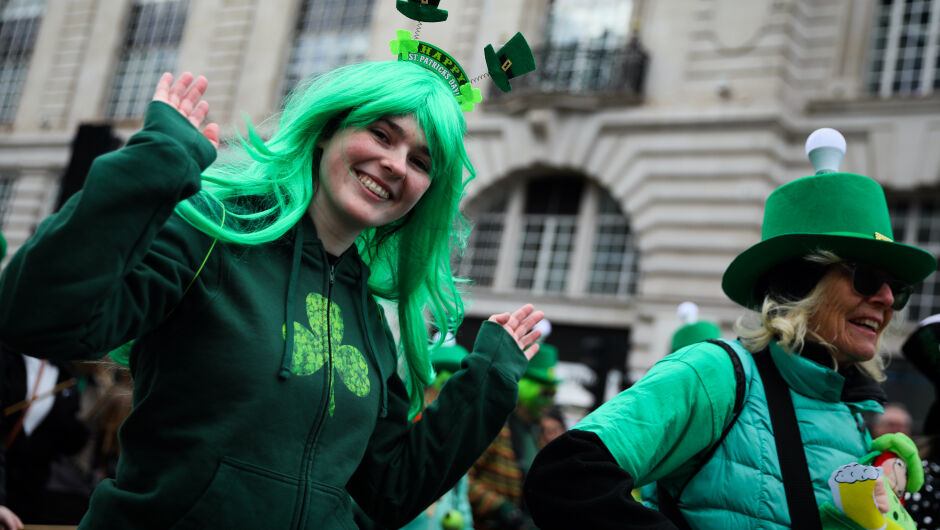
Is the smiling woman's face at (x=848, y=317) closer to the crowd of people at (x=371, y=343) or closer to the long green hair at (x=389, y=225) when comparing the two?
the crowd of people at (x=371, y=343)

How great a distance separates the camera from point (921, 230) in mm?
13062

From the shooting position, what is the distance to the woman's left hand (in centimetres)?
238

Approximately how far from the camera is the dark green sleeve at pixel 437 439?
2.23 meters

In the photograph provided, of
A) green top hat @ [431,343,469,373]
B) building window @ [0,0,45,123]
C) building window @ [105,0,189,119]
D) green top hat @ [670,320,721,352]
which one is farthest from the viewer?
building window @ [0,0,45,123]

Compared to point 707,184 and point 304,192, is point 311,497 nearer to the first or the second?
point 304,192

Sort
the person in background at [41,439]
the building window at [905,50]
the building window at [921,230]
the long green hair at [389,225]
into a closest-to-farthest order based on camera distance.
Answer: the long green hair at [389,225] < the person in background at [41,439] < the building window at [921,230] < the building window at [905,50]

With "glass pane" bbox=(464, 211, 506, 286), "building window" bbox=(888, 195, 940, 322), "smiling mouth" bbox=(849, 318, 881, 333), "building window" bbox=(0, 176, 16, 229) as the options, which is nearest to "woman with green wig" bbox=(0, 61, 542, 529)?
"smiling mouth" bbox=(849, 318, 881, 333)

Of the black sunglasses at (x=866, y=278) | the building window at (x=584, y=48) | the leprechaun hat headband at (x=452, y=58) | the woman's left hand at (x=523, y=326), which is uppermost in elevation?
the building window at (x=584, y=48)

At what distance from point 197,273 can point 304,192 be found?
39 centimetres

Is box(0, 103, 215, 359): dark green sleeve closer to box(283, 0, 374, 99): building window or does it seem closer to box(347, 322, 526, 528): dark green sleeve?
box(347, 322, 526, 528): dark green sleeve

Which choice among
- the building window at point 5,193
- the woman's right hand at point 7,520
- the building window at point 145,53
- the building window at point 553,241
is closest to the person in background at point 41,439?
the woman's right hand at point 7,520

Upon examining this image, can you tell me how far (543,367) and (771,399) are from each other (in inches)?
234

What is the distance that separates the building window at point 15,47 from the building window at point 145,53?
327cm

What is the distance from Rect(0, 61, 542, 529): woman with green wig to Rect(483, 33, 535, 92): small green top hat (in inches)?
11.2
